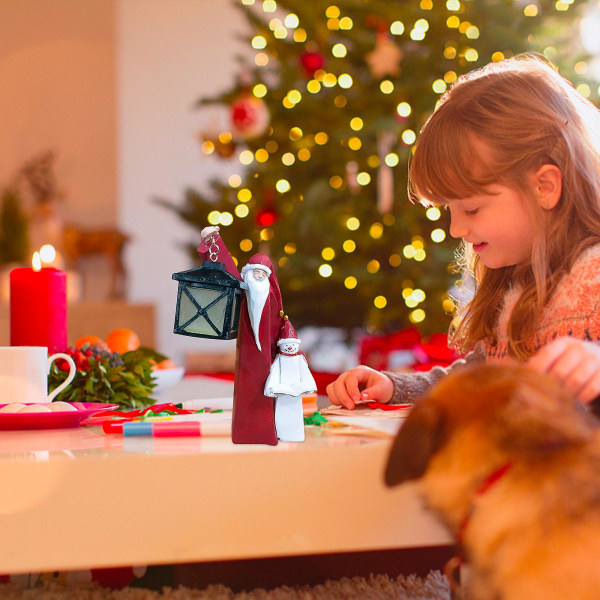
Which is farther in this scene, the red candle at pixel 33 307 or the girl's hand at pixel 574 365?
the red candle at pixel 33 307

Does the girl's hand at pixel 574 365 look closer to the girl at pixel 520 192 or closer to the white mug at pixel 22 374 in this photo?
the girl at pixel 520 192

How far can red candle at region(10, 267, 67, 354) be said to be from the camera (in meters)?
1.00

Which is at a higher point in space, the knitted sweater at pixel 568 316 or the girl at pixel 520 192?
the girl at pixel 520 192

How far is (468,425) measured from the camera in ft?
1.43

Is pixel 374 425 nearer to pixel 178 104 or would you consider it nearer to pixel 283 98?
pixel 283 98

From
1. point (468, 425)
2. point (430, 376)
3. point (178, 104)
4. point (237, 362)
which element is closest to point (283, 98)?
point (430, 376)

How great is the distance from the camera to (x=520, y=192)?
0.95 m

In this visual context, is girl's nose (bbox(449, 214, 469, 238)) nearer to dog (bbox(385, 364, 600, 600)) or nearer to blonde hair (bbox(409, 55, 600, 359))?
blonde hair (bbox(409, 55, 600, 359))

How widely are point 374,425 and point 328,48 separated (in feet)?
8.03

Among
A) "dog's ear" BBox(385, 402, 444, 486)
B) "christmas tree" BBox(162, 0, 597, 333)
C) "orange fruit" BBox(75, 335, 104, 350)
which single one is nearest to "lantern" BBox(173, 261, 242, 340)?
"dog's ear" BBox(385, 402, 444, 486)

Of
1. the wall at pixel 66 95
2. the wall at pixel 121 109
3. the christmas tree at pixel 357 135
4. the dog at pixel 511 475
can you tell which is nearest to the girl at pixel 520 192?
the dog at pixel 511 475

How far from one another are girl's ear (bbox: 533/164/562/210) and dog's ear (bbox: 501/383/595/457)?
1.89ft

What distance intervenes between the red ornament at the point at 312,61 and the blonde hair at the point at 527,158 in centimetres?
189

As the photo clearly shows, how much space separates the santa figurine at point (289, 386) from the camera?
63cm
